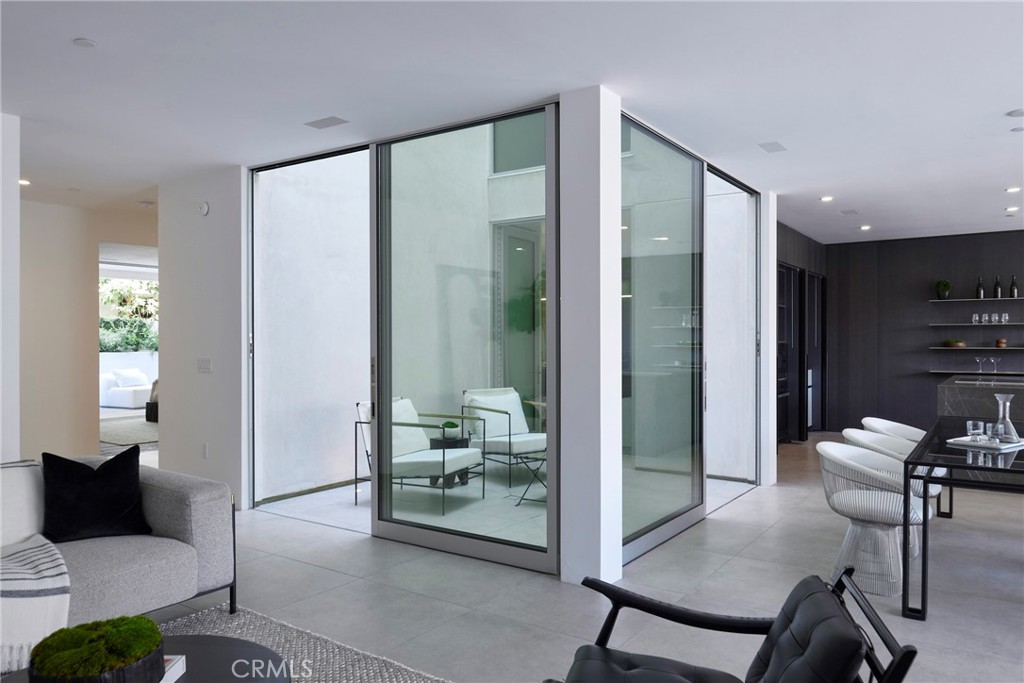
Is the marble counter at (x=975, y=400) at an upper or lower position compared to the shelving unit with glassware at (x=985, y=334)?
lower

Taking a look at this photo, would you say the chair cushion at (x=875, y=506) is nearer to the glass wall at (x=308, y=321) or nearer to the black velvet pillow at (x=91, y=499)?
the black velvet pillow at (x=91, y=499)

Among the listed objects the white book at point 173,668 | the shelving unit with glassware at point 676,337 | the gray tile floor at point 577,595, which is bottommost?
the gray tile floor at point 577,595

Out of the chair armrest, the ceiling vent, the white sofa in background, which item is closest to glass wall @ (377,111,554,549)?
the ceiling vent

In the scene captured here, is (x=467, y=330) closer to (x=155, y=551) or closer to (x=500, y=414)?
(x=500, y=414)

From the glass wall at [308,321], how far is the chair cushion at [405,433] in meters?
1.51

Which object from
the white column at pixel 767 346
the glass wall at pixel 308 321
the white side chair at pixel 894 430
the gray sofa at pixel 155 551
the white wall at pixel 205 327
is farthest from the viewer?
A: the white column at pixel 767 346

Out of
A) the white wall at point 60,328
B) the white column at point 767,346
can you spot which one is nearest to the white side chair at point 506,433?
the white column at point 767,346

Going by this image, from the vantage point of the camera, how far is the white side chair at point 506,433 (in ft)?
13.6

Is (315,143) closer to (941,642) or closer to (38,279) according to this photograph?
(38,279)

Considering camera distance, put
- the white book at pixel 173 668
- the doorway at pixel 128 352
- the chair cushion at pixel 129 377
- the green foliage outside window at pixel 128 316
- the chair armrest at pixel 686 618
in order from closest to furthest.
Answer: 1. the white book at pixel 173 668
2. the chair armrest at pixel 686 618
3. the doorway at pixel 128 352
4. the chair cushion at pixel 129 377
5. the green foliage outside window at pixel 128 316

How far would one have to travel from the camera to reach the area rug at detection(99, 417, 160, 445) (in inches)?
370

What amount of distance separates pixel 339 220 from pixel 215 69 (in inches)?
120

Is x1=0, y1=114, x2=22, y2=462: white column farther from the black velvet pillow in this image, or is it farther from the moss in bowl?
the moss in bowl

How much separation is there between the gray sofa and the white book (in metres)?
1.05
